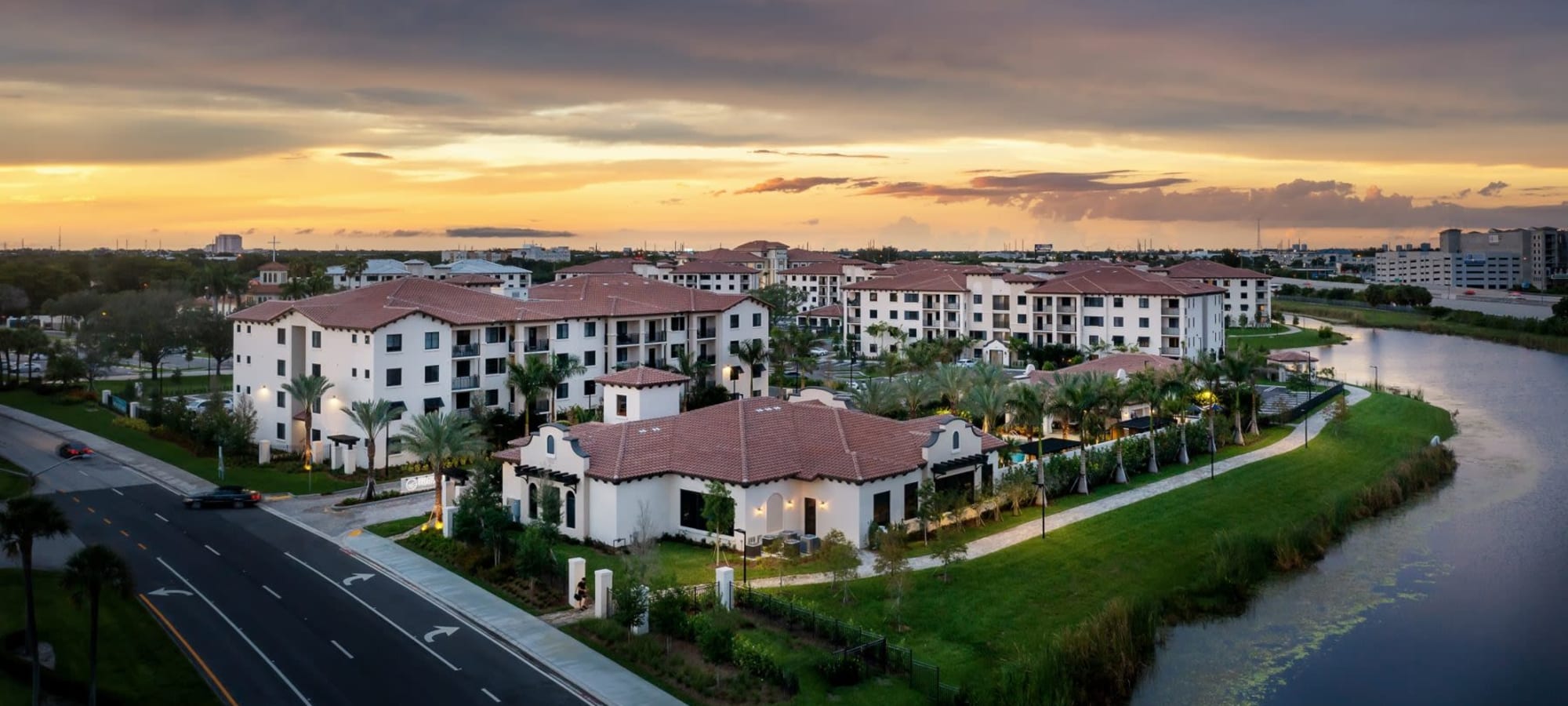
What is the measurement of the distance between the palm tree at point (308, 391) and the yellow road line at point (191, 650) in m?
23.7

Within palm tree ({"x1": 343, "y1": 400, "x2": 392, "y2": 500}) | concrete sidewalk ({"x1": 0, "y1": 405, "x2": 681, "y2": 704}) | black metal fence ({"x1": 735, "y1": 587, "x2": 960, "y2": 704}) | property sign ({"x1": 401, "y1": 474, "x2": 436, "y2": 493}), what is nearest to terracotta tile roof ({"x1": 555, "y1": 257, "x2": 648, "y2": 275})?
palm tree ({"x1": 343, "y1": 400, "x2": 392, "y2": 500})

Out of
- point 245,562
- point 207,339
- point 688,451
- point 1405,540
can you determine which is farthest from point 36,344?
point 1405,540

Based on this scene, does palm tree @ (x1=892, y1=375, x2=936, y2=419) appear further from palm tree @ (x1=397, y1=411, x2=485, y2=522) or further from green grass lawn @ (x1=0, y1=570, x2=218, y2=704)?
green grass lawn @ (x1=0, y1=570, x2=218, y2=704)

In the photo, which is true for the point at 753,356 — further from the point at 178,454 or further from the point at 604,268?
the point at 604,268

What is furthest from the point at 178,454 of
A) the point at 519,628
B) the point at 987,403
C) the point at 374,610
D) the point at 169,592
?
the point at 987,403

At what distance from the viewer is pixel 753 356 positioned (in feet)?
256

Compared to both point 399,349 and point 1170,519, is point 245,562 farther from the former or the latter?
point 1170,519

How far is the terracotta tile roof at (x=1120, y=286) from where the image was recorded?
100 m

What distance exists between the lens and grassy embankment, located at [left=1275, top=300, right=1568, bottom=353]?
430 ft

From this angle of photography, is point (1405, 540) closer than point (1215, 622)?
No

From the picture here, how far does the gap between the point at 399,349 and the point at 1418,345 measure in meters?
127

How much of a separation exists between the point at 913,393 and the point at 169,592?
1466 inches

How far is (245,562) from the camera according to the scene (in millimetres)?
39969

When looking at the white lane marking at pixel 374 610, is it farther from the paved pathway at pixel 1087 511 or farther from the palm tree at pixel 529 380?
the palm tree at pixel 529 380
